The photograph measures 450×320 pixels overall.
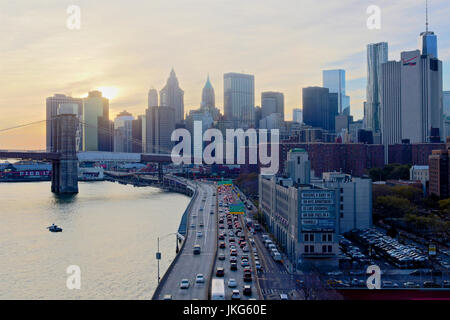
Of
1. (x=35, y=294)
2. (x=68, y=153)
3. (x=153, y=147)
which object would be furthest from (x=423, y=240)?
(x=153, y=147)

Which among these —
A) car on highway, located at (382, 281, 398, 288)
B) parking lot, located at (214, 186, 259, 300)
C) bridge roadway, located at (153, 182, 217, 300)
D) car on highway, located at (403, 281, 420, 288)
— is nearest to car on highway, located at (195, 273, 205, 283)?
bridge roadway, located at (153, 182, 217, 300)

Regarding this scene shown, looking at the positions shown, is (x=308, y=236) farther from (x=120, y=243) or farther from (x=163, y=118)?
(x=163, y=118)

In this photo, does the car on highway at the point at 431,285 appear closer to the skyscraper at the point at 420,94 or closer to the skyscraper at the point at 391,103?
the skyscraper at the point at 420,94

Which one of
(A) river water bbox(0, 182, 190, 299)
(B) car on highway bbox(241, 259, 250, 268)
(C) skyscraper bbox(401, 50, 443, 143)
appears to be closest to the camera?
(A) river water bbox(0, 182, 190, 299)

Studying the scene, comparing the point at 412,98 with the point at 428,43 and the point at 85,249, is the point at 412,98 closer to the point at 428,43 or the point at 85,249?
the point at 428,43

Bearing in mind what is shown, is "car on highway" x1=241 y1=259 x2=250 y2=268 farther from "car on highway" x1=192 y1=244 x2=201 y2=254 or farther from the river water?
the river water
